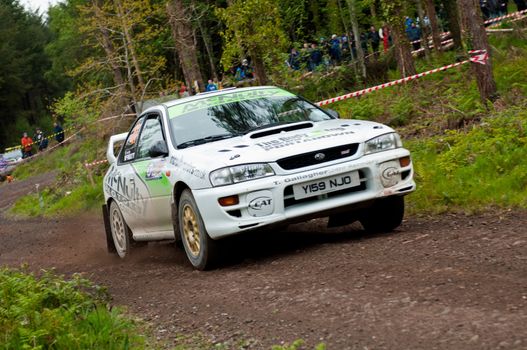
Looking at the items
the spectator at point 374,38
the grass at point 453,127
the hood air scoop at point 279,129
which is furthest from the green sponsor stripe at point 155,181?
the spectator at point 374,38

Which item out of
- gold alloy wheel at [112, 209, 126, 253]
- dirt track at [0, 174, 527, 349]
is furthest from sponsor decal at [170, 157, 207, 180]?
gold alloy wheel at [112, 209, 126, 253]

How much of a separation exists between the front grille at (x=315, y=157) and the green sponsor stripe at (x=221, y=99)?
5.69 feet

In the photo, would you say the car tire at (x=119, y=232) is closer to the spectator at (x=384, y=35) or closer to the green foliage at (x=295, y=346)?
the green foliage at (x=295, y=346)

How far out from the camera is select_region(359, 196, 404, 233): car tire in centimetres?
796

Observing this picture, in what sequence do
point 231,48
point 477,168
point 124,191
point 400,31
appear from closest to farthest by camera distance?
point 124,191 < point 477,168 < point 231,48 < point 400,31

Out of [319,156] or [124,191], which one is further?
[124,191]

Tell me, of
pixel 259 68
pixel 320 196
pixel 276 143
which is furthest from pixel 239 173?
pixel 259 68

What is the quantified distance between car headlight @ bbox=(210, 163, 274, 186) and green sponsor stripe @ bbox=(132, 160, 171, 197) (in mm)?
1005

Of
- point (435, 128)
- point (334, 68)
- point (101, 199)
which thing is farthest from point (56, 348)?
point (334, 68)

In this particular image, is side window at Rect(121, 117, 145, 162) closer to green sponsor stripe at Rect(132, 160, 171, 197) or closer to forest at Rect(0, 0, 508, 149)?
green sponsor stripe at Rect(132, 160, 171, 197)

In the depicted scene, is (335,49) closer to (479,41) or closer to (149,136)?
(479,41)

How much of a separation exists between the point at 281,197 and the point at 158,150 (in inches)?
64.9

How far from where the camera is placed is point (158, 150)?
26.8 ft

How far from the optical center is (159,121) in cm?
876
